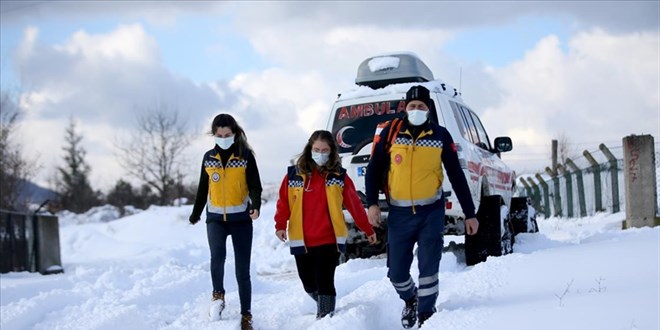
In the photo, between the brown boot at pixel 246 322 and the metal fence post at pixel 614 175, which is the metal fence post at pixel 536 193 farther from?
the brown boot at pixel 246 322

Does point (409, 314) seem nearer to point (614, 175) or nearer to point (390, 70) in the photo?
point (390, 70)

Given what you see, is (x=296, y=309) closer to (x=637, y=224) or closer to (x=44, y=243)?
(x=637, y=224)

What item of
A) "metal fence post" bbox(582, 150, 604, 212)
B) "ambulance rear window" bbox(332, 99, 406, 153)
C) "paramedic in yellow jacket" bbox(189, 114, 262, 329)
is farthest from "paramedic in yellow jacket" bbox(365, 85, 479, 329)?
"metal fence post" bbox(582, 150, 604, 212)

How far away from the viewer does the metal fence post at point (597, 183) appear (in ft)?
62.0

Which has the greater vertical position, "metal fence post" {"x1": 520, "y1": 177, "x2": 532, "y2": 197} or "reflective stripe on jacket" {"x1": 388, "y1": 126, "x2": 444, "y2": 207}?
"reflective stripe on jacket" {"x1": 388, "y1": 126, "x2": 444, "y2": 207}

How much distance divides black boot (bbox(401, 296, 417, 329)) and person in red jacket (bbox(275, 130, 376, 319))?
706 millimetres

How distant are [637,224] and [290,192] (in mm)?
9751

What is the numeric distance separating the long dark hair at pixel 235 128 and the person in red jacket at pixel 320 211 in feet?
1.61

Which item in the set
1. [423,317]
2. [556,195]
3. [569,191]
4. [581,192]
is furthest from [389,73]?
[556,195]

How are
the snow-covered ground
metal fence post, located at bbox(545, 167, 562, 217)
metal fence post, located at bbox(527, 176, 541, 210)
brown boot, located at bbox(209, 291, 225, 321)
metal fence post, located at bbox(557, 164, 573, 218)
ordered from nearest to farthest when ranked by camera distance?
the snow-covered ground, brown boot, located at bbox(209, 291, 225, 321), metal fence post, located at bbox(557, 164, 573, 218), metal fence post, located at bbox(545, 167, 562, 217), metal fence post, located at bbox(527, 176, 541, 210)

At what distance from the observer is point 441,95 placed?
855cm

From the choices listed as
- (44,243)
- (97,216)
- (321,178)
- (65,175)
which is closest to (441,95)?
(321,178)

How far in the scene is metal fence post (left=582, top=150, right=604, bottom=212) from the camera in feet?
62.0

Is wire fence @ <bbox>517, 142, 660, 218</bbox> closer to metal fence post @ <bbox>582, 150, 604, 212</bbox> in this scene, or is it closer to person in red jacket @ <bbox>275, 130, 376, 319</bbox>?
metal fence post @ <bbox>582, 150, 604, 212</bbox>
